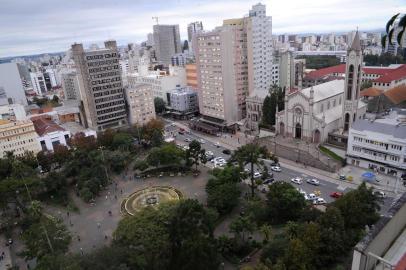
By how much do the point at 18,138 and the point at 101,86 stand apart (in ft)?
72.3

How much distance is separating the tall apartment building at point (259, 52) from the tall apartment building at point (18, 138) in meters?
49.1

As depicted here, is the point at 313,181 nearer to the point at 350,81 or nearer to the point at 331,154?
the point at 331,154

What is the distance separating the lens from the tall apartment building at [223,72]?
222ft

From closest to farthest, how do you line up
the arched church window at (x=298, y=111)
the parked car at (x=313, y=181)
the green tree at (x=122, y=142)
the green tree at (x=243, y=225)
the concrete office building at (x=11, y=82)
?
the green tree at (x=243, y=225)
the parked car at (x=313, y=181)
the arched church window at (x=298, y=111)
the green tree at (x=122, y=142)
the concrete office building at (x=11, y=82)

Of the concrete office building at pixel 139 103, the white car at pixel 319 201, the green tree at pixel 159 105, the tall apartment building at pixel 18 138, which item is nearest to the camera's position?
the white car at pixel 319 201

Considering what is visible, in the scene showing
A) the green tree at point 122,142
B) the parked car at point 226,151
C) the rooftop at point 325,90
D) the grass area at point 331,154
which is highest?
the rooftop at point 325,90

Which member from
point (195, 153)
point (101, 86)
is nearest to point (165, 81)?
point (101, 86)

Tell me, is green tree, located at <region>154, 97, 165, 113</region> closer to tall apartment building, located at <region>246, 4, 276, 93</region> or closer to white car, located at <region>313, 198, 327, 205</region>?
tall apartment building, located at <region>246, 4, 276, 93</region>

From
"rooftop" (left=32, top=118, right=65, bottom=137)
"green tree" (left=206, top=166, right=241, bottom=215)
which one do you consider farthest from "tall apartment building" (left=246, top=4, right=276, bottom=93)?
"rooftop" (left=32, top=118, right=65, bottom=137)

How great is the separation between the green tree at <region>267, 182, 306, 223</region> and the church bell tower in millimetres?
24136

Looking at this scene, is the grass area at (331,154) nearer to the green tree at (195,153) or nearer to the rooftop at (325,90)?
the rooftop at (325,90)

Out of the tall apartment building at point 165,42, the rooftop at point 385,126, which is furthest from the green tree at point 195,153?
the tall apartment building at point 165,42

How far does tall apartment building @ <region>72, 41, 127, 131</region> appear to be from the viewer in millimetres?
69688

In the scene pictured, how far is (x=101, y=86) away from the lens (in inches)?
2854
